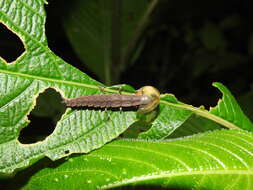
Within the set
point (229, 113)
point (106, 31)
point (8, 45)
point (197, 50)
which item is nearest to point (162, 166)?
point (229, 113)

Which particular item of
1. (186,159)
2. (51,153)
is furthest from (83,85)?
(186,159)

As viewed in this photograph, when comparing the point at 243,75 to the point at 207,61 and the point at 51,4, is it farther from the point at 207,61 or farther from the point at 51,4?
the point at 51,4

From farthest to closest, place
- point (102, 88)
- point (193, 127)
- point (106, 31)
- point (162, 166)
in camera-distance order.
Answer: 1. point (106, 31)
2. point (193, 127)
3. point (102, 88)
4. point (162, 166)

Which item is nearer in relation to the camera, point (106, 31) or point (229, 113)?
point (229, 113)

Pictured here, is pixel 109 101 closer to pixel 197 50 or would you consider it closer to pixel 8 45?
pixel 8 45

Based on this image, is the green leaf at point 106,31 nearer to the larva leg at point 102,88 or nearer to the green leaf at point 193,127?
the green leaf at point 193,127

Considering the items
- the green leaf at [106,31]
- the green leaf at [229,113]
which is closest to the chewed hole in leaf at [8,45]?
the green leaf at [106,31]

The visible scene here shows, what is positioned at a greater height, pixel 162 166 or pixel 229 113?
pixel 229 113
